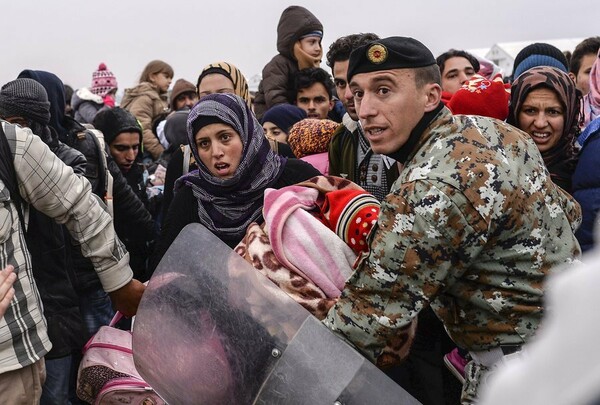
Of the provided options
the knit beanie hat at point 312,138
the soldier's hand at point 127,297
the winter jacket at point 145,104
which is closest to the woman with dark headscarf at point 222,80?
the knit beanie hat at point 312,138

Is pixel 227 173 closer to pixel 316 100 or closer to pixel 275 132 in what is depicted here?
pixel 275 132

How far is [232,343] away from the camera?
2.13m

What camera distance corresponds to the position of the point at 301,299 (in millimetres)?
2449

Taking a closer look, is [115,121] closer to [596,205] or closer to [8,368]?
[8,368]

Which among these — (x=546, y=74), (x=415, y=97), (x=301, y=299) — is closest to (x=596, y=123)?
(x=546, y=74)

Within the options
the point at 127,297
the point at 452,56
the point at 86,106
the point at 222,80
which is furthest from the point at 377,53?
the point at 86,106

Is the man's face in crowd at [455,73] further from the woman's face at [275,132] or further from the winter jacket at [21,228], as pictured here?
the winter jacket at [21,228]

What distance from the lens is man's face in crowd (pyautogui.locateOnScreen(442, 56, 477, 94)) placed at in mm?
5746

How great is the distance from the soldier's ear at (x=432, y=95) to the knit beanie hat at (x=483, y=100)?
4.37 feet

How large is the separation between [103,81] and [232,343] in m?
7.90

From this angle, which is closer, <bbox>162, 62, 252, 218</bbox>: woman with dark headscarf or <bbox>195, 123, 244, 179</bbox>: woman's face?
<bbox>195, 123, 244, 179</bbox>: woman's face

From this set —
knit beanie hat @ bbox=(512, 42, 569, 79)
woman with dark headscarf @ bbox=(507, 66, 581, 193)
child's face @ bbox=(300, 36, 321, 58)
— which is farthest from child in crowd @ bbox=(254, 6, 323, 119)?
woman with dark headscarf @ bbox=(507, 66, 581, 193)

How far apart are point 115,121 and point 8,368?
3.29 m

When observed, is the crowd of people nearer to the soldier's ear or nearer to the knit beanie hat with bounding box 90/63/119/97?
the soldier's ear
